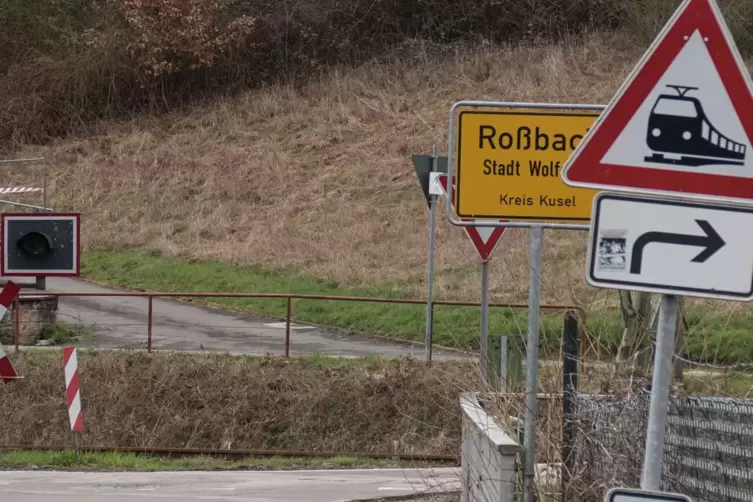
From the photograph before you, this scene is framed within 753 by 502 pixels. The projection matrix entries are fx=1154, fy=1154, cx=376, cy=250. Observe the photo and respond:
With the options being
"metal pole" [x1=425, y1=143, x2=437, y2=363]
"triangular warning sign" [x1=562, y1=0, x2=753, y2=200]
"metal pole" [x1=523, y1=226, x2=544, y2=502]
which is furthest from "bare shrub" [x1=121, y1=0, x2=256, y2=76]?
"triangular warning sign" [x1=562, y1=0, x2=753, y2=200]

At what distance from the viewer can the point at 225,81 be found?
1510 inches

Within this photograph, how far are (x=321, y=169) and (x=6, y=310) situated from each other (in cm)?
1633

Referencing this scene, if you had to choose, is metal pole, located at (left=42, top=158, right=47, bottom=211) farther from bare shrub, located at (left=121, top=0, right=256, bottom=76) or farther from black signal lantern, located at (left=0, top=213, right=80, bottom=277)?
black signal lantern, located at (left=0, top=213, right=80, bottom=277)

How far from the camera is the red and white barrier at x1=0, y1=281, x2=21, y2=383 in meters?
14.7

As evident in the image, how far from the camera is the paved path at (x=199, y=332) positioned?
17688 millimetres

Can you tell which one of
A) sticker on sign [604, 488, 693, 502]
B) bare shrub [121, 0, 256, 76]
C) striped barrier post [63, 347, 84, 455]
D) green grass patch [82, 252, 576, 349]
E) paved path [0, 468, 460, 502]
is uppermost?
bare shrub [121, 0, 256, 76]

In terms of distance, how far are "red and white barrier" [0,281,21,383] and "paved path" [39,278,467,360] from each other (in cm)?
218

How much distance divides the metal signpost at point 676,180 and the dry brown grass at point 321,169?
1651 cm

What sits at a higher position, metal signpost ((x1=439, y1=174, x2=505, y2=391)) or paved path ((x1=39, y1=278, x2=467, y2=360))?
metal signpost ((x1=439, y1=174, x2=505, y2=391))

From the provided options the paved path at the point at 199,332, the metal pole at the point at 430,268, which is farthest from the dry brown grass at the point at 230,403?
the paved path at the point at 199,332

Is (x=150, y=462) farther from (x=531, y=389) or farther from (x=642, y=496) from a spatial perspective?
(x=642, y=496)

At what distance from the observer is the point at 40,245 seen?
41.5ft

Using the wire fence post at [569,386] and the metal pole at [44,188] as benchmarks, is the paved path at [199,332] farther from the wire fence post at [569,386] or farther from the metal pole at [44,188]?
the wire fence post at [569,386]

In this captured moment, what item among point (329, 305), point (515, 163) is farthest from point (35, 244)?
point (329, 305)
